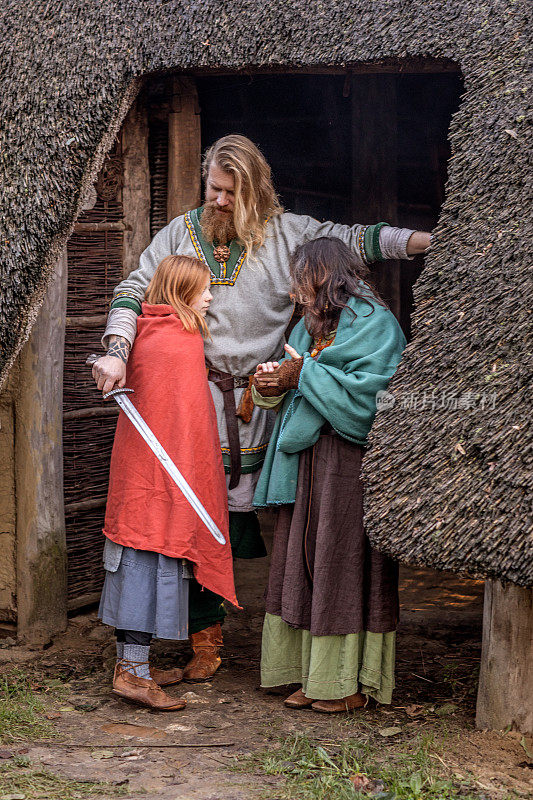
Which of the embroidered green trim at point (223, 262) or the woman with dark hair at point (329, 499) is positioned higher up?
the embroidered green trim at point (223, 262)

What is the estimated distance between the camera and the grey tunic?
11.7ft

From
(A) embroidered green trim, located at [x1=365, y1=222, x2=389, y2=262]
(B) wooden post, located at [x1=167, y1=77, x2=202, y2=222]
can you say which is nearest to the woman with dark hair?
(A) embroidered green trim, located at [x1=365, y1=222, x2=389, y2=262]

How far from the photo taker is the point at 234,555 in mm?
3750

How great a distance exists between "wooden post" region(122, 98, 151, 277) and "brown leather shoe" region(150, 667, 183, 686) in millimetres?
1920

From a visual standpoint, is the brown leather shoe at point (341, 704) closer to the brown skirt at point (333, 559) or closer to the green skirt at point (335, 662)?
the green skirt at point (335, 662)

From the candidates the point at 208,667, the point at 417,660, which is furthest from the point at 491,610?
the point at 208,667

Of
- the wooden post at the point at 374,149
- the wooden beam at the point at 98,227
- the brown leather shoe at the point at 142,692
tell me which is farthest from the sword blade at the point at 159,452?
the wooden post at the point at 374,149

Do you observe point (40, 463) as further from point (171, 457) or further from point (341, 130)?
point (341, 130)

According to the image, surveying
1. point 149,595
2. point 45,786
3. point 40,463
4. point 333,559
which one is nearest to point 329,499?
point 333,559

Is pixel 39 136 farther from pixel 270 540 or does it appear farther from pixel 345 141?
pixel 270 540

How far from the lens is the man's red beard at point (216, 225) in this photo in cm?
358

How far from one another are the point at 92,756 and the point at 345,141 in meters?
3.53

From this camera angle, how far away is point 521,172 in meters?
3.03

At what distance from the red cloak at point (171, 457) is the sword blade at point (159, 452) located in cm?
2
